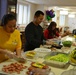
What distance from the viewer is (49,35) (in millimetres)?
4090

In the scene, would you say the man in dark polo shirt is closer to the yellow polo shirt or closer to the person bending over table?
the person bending over table

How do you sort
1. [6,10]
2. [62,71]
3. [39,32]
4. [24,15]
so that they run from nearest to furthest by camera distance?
[62,71] → [39,32] → [6,10] → [24,15]

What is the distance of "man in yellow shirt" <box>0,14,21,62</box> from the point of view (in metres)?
1.76

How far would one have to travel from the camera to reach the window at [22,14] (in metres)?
7.70

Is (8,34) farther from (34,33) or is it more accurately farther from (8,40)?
(34,33)

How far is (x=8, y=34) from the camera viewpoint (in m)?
1.85

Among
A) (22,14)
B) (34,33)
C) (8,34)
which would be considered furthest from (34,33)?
(22,14)

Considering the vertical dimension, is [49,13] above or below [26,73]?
above

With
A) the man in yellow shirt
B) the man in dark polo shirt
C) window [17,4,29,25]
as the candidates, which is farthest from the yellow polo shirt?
window [17,4,29,25]

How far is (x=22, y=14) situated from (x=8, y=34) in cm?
619

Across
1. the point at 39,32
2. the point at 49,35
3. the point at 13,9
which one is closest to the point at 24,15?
the point at 13,9

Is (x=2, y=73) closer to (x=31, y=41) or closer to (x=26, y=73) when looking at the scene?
(x=26, y=73)

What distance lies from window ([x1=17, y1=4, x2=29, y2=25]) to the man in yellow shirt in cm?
568

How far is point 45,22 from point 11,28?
7419mm
